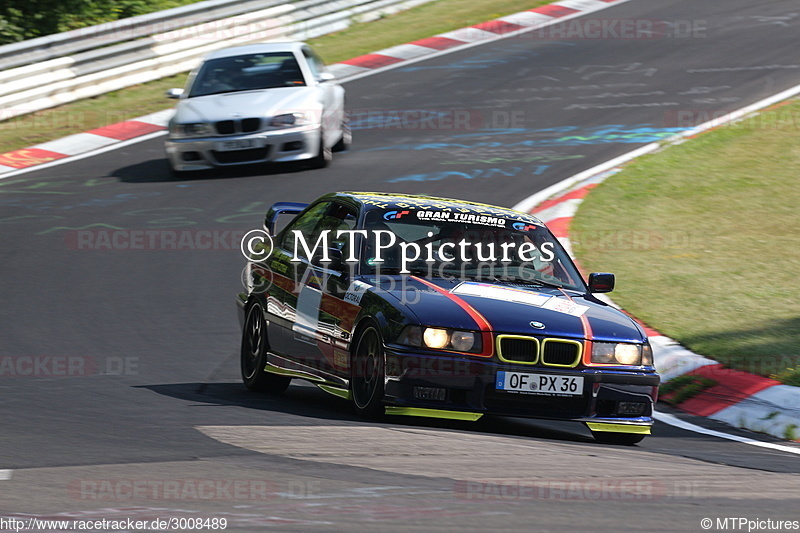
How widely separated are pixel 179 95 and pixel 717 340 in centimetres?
893

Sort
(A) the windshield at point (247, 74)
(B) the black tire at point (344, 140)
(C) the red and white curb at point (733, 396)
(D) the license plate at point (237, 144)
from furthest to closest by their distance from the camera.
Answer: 1. (B) the black tire at point (344, 140)
2. (A) the windshield at point (247, 74)
3. (D) the license plate at point (237, 144)
4. (C) the red and white curb at point (733, 396)

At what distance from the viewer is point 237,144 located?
15.9 m

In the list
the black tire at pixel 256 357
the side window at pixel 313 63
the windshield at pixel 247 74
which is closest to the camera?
the black tire at pixel 256 357

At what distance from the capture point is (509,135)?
1848cm

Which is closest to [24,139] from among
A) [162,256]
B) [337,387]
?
[162,256]

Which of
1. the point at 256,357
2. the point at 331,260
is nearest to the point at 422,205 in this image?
the point at 331,260

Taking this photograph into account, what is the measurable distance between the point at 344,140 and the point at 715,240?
5.91 m

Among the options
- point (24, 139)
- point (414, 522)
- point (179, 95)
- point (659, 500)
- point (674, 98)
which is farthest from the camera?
point (674, 98)

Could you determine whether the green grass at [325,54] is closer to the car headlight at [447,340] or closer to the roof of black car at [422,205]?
the roof of black car at [422,205]

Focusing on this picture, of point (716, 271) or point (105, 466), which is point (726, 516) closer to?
point (105, 466)

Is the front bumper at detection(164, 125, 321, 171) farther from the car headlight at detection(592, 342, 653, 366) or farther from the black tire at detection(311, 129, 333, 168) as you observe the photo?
the car headlight at detection(592, 342, 653, 366)

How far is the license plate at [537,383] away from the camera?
7.24m

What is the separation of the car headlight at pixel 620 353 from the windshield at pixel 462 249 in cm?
93

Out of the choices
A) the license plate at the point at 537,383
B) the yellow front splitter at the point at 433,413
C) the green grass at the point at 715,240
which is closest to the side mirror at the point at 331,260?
the yellow front splitter at the point at 433,413
